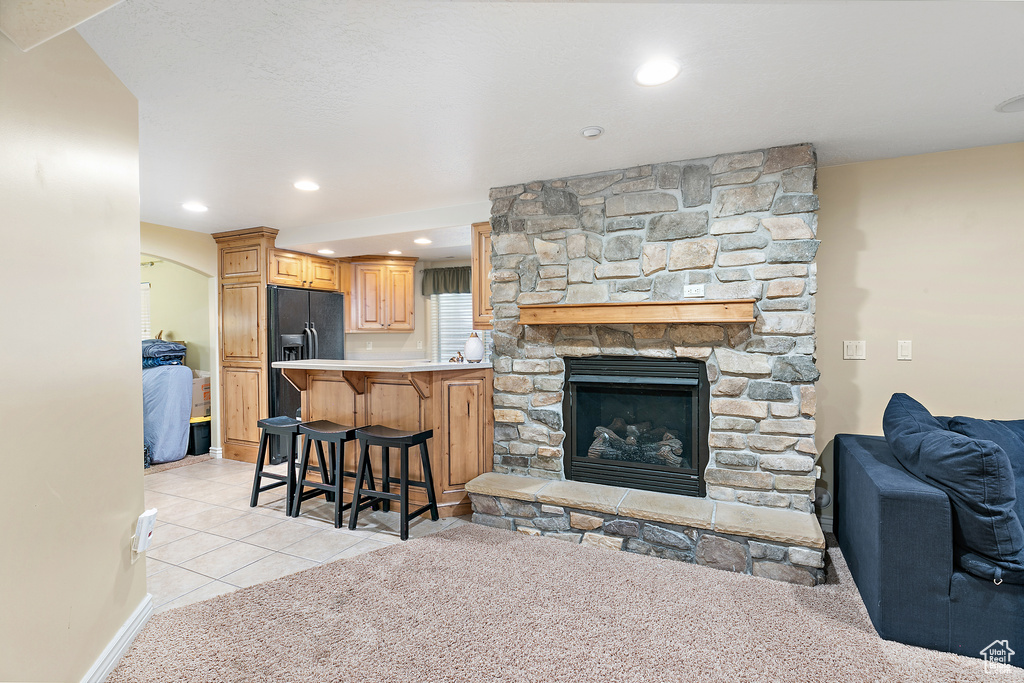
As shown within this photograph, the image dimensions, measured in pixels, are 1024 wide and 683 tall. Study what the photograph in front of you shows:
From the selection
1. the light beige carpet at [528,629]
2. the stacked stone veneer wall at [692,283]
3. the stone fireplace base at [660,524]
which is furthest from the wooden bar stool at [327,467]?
the stacked stone veneer wall at [692,283]

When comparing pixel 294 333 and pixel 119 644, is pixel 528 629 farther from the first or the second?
pixel 294 333

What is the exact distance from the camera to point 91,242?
169cm

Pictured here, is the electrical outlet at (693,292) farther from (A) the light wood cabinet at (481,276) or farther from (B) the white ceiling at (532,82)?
(A) the light wood cabinet at (481,276)

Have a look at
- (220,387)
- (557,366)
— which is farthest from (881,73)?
(220,387)

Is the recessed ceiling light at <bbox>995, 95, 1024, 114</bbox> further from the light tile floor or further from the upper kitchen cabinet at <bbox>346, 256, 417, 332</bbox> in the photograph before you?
the upper kitchen cabinet at <bbox>346, 256, 417, 332</bbox>

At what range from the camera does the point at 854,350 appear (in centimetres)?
298

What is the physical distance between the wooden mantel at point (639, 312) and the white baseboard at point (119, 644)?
94.7 inches

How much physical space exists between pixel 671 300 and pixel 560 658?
6.53ft

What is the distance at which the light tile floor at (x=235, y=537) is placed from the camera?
251 centimetres

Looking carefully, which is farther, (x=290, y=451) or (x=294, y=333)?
(x=294, y=333)

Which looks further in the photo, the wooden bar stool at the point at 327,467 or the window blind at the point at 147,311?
the window blind at the point at 147,311

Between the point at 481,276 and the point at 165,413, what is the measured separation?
359 cm

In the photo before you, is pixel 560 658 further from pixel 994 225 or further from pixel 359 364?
pixel 994 225

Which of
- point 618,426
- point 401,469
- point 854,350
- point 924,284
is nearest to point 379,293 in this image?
point 401,469
